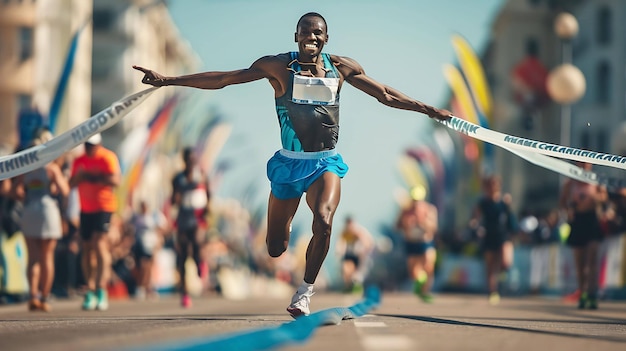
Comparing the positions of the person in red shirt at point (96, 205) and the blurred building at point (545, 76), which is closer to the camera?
the person in red shirt at point (96, 205)

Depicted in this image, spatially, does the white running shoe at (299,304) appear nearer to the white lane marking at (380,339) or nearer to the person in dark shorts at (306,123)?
the person in dark shorts at (306,123)

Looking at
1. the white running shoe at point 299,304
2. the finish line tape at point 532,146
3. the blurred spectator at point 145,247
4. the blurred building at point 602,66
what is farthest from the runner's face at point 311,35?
the blurred building at point 602,66

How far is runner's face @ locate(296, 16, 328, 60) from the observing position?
11.3 m

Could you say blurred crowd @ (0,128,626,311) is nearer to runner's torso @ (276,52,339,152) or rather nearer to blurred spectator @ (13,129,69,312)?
blurred spectator @ (13,129,69,312)

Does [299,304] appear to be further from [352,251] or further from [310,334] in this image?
[352,251]

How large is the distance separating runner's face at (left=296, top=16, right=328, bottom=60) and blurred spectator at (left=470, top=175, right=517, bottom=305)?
38.7ft

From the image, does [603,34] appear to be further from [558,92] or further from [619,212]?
[619,212]

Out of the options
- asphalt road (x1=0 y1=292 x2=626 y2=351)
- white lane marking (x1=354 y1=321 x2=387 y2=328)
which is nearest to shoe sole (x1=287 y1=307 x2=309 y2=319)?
asphalt road (x1=0 y1=292 x2=626 y2=351)

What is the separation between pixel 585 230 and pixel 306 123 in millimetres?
7806

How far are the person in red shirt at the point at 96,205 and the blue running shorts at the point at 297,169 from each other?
16.6ft

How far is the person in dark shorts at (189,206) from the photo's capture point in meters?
18.6

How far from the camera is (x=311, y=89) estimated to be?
37.5 feet

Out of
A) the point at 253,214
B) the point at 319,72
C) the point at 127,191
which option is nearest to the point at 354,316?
the point at 319,72

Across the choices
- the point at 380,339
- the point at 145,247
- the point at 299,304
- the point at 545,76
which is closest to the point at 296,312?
the point at 299,304
